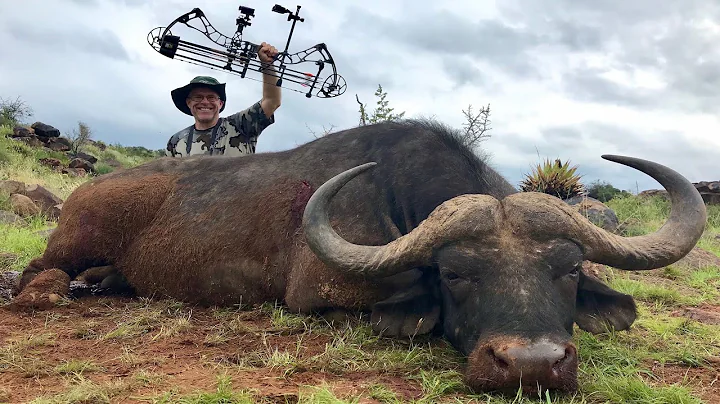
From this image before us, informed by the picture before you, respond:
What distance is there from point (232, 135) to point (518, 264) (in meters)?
5.27

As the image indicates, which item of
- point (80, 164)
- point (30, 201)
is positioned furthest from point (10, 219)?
point (80, 164)

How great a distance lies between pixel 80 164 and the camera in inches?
937

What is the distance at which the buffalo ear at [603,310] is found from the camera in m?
3.59

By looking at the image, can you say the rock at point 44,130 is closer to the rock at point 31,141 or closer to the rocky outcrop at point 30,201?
the rock at point 31,141

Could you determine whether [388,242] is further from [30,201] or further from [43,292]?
[30,201]

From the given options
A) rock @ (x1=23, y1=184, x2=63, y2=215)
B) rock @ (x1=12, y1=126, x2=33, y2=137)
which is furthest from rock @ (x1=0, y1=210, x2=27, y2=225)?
rock @ (x1=12, y1=126, x2=33, y2=137)

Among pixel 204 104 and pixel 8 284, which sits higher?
pixel 204 104

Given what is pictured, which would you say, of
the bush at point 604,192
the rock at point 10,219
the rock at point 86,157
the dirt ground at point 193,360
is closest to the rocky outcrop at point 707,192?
the bush at point 604,192

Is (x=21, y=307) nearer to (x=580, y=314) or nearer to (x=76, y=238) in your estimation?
(x=76, y=238)

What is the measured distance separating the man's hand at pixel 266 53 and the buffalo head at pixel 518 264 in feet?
12.1

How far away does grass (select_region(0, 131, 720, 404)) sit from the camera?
2703mm

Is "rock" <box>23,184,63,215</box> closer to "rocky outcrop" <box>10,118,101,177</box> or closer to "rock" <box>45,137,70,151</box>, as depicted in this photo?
"rocky outcrop" <box>10,118,101,177</box>

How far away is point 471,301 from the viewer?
3.05 m

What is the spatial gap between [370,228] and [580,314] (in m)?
1.54
